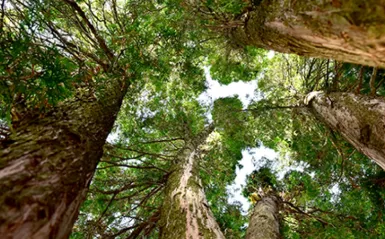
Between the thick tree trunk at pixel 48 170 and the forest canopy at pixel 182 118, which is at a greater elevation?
the forest canopy at pixel 182 118

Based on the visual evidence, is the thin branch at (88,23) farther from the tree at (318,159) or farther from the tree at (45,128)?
the tree at (318,159)

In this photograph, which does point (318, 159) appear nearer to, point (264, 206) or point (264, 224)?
point (264, 206)

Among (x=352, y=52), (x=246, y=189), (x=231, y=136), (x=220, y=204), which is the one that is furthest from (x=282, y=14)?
(x=246, y=189)

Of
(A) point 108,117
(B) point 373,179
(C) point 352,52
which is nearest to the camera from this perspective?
(C) point 352,52

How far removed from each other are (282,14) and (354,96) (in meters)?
2.51

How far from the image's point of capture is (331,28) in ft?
7.57

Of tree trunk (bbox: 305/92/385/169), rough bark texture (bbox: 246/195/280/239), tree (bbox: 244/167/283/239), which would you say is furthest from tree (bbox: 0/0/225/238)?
tree (bbox: 244/167/283/239)

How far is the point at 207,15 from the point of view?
5613 millimetres

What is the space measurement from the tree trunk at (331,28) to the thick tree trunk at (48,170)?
7.93 ft

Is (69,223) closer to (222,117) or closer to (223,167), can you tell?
(222,117)

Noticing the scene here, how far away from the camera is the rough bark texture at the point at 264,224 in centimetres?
599

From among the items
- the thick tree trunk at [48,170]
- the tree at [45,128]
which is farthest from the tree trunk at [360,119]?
the thick tree trunk at [48,170]

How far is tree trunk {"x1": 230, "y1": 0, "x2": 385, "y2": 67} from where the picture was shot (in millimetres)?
1938

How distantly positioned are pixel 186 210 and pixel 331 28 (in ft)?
9.48
